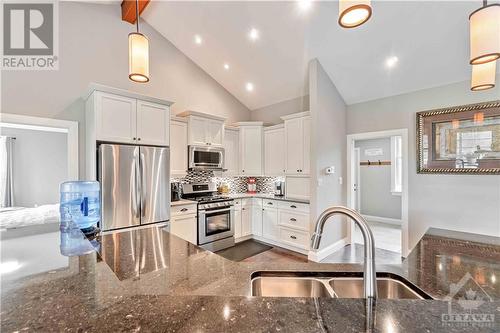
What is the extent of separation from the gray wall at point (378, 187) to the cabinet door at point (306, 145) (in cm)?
340

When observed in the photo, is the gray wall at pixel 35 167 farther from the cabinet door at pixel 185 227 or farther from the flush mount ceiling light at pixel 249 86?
the flush mount ceiling light at pixel 249 86

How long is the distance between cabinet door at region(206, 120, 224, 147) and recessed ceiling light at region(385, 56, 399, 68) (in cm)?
294

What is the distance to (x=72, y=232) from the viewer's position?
1.48 metres

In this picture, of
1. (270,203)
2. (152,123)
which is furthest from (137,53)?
(270,203)

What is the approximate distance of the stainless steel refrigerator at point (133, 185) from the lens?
2766 millimetres

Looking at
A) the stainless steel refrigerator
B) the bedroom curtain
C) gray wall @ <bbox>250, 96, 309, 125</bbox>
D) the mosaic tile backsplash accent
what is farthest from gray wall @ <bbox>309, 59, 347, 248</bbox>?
the bedroom curtain

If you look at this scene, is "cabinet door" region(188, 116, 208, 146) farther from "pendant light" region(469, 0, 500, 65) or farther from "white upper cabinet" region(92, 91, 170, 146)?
"pendant light" region(469, 0, 500, 65)

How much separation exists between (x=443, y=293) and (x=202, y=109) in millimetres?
4556

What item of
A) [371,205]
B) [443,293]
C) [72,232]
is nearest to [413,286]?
[443,293]

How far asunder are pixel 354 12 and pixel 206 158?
3.18 metres

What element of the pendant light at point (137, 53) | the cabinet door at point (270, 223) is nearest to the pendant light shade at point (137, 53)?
the pendant light at point (137, 53)

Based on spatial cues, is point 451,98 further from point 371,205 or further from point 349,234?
point 371,205

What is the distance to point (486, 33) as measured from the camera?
1.30 m

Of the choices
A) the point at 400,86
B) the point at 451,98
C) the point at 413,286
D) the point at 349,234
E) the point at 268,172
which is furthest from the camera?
the point at 268,172
